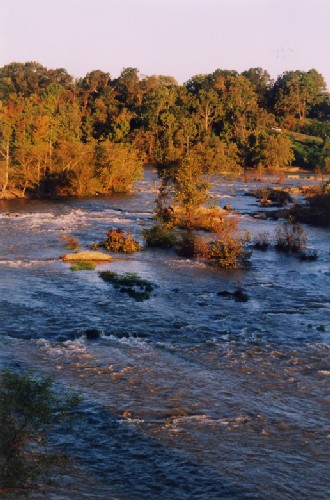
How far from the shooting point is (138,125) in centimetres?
8988

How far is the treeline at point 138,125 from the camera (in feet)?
161

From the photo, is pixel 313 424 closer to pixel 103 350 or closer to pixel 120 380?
pixel 120 380

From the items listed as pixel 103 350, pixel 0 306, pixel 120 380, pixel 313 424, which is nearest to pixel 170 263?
pixel 0 306

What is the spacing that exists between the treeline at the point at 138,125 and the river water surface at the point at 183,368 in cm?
1298

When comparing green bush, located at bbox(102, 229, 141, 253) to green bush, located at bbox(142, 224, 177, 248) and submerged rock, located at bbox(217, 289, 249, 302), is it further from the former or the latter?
submerged rock, located at bbox(217, 289, 249, 302)

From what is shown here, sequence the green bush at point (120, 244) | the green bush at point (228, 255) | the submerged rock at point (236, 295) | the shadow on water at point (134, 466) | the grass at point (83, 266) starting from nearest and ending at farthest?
the shadow on water at point (134, 466), the submerged rock at point (236, 295), the grass at point (83, 266), the green bush at point (228, 255), the green bush at point (120, 244)

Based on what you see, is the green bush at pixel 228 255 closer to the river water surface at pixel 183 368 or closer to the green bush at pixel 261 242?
the river water surface at pixel 183 368

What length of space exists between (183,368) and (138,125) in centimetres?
7614

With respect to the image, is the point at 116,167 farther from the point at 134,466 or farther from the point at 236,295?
the point at 134,466

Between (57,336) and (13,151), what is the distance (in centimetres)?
3270

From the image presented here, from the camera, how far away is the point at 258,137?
7912 cm

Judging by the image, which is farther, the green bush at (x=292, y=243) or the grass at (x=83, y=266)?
the green bush at (x=292, y=243)

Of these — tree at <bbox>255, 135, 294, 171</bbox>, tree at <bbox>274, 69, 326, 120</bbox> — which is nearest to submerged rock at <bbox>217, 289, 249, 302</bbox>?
tree at <bbox>255, 135, 294, 171</bbox>

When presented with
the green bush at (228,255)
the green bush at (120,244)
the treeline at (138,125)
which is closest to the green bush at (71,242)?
the green bush at (120,244)
